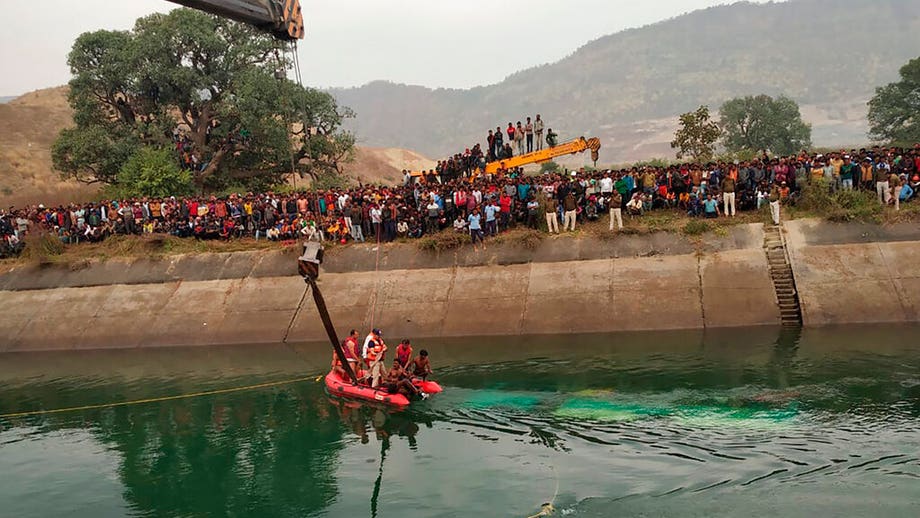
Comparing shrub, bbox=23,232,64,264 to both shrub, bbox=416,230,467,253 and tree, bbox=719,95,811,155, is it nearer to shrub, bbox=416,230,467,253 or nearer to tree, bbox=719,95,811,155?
shrub, bbox=416,230,467,253

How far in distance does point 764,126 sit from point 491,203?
64.1m

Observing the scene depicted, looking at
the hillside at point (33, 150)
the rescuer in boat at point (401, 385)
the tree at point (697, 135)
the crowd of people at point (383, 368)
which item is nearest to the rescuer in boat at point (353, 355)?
the crowd of people at point (383, 368)

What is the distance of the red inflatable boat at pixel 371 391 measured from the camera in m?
21.4

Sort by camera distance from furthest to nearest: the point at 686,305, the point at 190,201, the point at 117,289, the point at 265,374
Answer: the point at 190,201 → the point at 117,289 → the point at 686,305 → the point at 265,374

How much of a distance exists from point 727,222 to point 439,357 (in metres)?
13.0

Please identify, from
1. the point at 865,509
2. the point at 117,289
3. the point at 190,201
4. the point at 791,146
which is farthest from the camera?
the point at 791,146

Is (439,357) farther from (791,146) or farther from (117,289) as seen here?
(791,146)

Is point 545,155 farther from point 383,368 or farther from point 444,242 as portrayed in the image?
point 383,368

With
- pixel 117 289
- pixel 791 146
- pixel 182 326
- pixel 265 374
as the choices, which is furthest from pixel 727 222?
pixel 791 146

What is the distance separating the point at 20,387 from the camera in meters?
27.6

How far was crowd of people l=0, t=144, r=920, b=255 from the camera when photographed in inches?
1214

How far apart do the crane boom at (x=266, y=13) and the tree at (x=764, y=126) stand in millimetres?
72575

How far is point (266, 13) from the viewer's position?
17.1 meters

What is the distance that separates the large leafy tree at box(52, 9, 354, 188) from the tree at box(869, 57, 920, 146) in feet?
157
